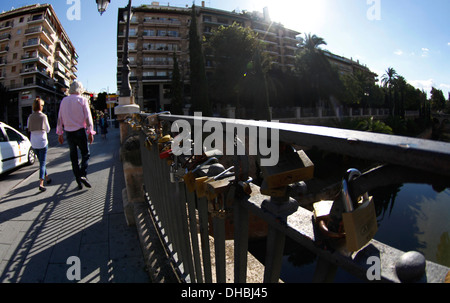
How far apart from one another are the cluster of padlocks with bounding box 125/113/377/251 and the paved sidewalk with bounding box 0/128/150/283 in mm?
1537

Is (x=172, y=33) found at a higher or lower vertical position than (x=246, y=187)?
higher

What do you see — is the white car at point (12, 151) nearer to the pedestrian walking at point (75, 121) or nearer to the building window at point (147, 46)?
the pedestrian walking at point (75, 121)

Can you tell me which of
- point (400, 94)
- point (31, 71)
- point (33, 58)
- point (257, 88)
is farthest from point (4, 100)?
point (400, 94)

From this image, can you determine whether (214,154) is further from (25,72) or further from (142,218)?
(25,72)

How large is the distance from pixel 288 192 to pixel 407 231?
74.3 ft

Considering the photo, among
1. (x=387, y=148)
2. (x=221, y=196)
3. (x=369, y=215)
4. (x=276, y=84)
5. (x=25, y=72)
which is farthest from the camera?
(x=25, y=72)

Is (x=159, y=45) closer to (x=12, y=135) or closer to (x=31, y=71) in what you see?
(x=31, y=71)

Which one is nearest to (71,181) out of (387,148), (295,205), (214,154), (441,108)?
(214,154)

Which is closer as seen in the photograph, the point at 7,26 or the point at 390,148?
the point at 390,148

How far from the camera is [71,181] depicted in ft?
16.7

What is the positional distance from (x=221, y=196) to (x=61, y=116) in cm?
435

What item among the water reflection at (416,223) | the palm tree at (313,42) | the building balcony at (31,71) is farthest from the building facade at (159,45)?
the water reflection at (416,223)

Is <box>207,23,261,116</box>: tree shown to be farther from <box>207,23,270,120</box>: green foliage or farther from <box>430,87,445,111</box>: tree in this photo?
<box>430,87,445,111</box>: tree

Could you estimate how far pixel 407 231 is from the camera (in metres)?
18.3
